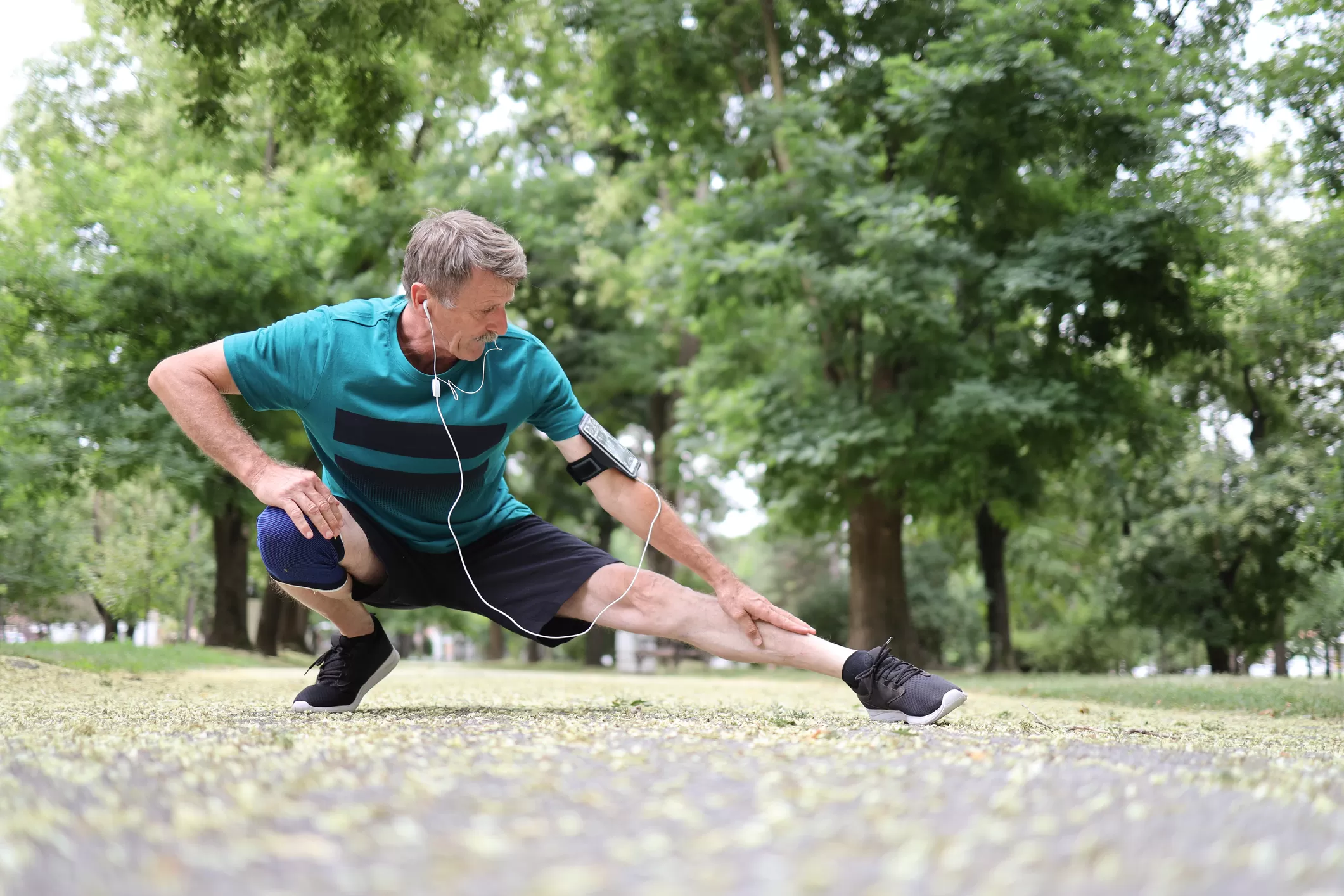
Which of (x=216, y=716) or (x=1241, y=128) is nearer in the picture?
(x=216, y=716)

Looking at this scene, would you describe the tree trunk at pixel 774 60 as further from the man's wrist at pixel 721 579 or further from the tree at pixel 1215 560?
the tree at pixel 1215 560

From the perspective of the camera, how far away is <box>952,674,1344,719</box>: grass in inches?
295

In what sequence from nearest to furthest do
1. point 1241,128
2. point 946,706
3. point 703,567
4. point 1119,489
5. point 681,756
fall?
point 681,756
point 946,706
point 703,567
point 1241,128
point 1119,489

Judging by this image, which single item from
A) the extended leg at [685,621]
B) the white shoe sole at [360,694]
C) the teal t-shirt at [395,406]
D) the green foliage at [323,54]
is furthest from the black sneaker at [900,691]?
→ the green foliage at [323,54]

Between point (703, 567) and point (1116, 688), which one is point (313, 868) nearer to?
point (703, 567)

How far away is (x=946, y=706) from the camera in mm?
3646

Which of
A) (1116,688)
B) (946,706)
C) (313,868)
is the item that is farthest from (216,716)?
(1116,688)

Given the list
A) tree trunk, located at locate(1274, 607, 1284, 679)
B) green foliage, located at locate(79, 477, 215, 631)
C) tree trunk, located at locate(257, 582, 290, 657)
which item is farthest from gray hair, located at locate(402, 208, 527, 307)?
green foliage, located at locate(79, 477, 215, 631)

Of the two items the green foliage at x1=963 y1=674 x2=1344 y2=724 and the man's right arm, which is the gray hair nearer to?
the man's right arm

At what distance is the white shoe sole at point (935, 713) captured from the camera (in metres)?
3.62

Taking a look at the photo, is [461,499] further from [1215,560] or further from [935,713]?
[1215,560]

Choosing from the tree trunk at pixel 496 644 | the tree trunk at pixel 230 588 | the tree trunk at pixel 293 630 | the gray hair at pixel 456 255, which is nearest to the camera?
the gray hair at pixel 456 255

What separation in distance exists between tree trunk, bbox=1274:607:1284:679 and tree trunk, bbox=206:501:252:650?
20188mm

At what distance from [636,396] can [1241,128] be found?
578 inches
